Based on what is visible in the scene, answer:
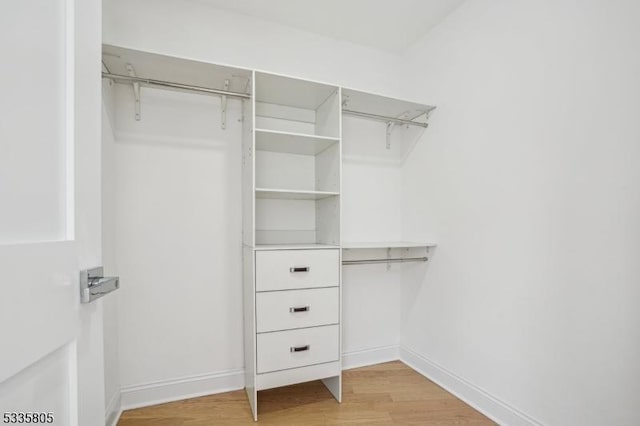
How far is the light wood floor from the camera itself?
1661 mm

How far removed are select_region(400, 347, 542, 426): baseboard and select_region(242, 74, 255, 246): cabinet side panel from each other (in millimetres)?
1629

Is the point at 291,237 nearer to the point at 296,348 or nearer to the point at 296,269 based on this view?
the point at 296,269

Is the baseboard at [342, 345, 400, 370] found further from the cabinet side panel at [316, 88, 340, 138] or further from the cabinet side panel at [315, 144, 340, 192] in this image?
the cabinet side panel at [316, 88, 340, 138]

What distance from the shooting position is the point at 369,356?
7.73ft

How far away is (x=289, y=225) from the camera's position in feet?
7.10

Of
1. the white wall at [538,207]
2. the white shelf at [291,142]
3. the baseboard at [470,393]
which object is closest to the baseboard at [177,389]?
the baseboard at [470,393]

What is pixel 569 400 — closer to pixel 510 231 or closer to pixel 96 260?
pixel 510 231

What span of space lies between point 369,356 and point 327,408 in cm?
68

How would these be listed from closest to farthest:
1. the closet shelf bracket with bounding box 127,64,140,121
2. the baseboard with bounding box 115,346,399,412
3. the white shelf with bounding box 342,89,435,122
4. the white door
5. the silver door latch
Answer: the white door → the silver door latch → the closet shelf bracket with bounding box 127,64,140,121 → the baseboard with bounding box 115,346,399,412 → the white shelf with bounding box 342,89,435,122

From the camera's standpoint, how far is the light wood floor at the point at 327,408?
166 cm

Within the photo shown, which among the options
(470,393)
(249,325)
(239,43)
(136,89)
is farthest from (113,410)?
(239,43)

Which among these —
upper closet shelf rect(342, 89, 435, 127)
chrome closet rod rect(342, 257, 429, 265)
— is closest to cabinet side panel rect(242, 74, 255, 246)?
upper closet shelf rect(342, 89, 435, 127)

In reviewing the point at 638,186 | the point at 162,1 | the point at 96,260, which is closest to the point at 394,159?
the point at 638,186

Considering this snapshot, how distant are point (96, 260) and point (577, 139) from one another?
6.39 ft
